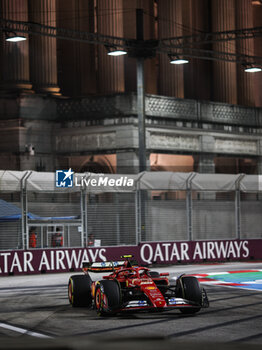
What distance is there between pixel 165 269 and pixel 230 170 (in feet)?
89.5

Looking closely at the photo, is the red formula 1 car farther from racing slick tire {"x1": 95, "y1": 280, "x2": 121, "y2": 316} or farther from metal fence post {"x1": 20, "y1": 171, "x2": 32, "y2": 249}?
metal fence post {"x1": 20, "y1": 171, "x2": 32, "y2": 249}

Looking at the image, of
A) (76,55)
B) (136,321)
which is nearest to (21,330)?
(136,321)

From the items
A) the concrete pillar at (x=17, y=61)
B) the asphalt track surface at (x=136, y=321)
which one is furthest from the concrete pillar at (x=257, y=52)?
the asphalt track surface at (x=136, y=321)

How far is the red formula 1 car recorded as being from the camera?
12898 millimetres

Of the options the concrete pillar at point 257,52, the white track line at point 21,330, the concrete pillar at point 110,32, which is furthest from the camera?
the concrete pillar at point 257,52

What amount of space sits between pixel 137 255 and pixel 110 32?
2262cm

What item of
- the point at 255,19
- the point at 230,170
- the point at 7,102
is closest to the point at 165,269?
the point at 7,102

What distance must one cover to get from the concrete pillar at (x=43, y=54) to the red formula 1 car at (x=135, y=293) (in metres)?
32.4

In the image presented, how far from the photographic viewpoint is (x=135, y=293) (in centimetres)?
1338

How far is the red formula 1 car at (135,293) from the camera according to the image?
1290 centimetres

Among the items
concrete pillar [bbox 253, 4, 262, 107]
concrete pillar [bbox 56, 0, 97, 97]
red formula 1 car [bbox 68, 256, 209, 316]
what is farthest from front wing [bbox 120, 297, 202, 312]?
concrete pillar [bbox 253, 4, 262, 107]

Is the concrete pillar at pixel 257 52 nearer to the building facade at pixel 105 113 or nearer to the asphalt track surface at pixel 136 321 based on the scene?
the building facade at pixel 105 113

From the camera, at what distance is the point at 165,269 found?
1088 inches

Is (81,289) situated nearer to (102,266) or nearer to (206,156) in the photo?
(102,266)
